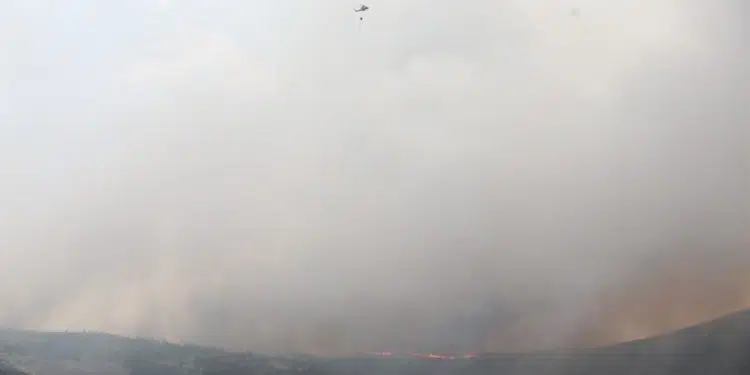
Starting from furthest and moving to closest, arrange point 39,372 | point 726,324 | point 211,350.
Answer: point 211,350 → point 726,324 → point 39,372

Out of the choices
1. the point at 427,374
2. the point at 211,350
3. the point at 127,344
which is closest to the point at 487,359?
the point at 427,374

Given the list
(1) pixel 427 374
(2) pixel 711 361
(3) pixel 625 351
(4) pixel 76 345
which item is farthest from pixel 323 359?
(2) pixel 711 361

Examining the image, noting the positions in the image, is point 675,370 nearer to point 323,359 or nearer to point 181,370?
point 323,359

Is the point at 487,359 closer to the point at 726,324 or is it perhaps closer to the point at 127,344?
the point at 726,324

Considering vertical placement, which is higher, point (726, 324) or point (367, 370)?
point (726, 324)

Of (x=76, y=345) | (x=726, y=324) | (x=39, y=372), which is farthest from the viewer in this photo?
(x=76, y=345)

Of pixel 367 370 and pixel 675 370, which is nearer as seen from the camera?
pixel 675 370
